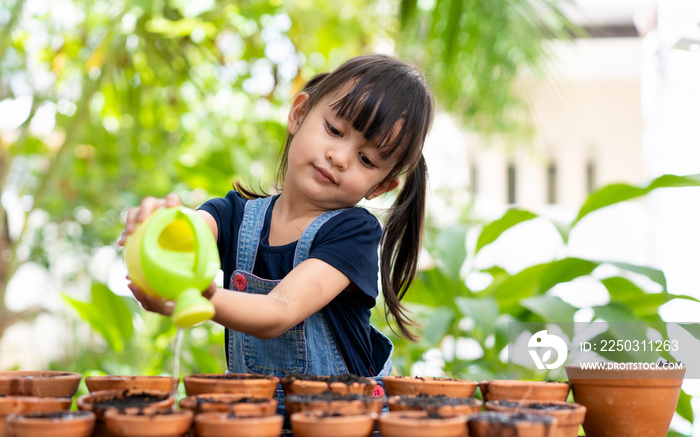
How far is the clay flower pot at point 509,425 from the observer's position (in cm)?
64

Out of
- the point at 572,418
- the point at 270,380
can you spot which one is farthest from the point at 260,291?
the point at 572,418

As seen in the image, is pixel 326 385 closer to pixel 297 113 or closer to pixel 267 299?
pixel 267 299

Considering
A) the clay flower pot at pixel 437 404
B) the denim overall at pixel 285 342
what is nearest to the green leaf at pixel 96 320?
the denim overall at pixel 285 342

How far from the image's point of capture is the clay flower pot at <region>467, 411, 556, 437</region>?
64 cm

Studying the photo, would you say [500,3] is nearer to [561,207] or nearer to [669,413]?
[669,413]

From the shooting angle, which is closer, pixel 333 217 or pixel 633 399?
pixel 633 399

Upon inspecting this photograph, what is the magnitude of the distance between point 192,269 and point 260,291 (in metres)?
0.41

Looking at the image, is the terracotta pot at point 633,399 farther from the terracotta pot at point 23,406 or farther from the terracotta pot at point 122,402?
the terracotta pot at point 23,406

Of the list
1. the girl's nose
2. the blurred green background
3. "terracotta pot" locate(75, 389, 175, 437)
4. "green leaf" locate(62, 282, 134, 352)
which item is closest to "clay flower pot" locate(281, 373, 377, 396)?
"terracotta pot" locate(75, 389, 175, 437)

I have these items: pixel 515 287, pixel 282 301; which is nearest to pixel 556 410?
pixel 282 301

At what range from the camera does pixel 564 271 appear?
1.93 meters

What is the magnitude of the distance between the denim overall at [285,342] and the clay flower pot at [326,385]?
0.24 m

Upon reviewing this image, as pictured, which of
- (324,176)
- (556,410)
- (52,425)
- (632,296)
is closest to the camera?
(52,425)

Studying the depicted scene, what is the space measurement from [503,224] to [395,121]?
1.04m
